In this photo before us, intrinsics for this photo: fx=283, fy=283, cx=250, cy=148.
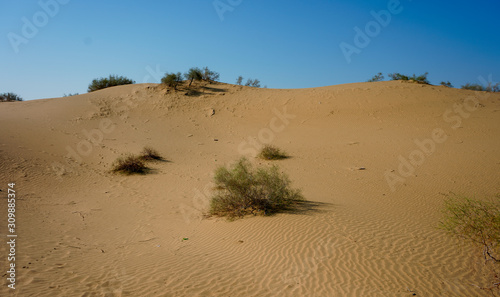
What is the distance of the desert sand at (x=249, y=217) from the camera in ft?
15.6

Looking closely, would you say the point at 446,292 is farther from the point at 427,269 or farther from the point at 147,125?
the point at 147,125

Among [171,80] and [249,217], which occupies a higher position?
[171,80]

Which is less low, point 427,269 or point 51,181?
point 51,181

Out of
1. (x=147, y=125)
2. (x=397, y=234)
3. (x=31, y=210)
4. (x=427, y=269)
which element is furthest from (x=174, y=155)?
(x=427, y=269)

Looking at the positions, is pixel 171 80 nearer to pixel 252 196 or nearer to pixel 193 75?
pixel 193 75

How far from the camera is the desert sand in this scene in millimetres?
4746

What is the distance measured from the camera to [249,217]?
302 inches

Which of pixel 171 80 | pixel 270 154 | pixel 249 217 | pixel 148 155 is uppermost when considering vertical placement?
pixel 171 80

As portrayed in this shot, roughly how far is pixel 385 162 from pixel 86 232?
12580 mm

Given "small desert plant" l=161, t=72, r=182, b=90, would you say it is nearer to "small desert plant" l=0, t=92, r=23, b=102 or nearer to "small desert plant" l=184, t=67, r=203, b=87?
"small desert plant" l=184, t=67, r=203, b=87

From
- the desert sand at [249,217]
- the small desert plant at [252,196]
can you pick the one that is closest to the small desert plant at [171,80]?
the desert sand at [249,217]

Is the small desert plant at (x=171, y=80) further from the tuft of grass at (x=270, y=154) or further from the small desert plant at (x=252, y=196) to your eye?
the small desert plant at (x=252, y=196)

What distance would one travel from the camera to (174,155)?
16156 millimetres

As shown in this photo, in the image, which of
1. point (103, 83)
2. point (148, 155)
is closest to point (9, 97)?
point (103, 83)
